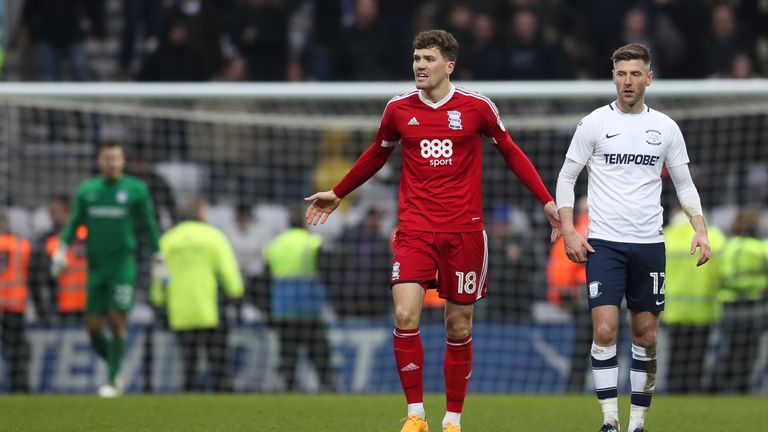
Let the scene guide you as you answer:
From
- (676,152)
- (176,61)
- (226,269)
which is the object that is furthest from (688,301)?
(176,61)

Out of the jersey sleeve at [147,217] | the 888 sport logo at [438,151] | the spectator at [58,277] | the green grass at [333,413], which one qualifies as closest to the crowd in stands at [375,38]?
the spectator at [58,277]

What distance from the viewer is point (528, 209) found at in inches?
624

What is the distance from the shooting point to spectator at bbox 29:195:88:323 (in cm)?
1453

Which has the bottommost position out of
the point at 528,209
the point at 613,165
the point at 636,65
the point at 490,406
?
the point at 490,406

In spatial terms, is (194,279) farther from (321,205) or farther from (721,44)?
(721,44)

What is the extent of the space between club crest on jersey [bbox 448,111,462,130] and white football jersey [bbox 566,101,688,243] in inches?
25.8

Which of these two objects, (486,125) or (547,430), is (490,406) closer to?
(547,430)

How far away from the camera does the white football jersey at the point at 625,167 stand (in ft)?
24.5

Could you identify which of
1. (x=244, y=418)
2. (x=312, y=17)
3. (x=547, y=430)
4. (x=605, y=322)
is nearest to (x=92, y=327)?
(x=244, y=418)

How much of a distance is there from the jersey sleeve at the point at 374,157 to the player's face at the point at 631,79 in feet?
4.20

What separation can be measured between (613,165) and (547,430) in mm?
2074

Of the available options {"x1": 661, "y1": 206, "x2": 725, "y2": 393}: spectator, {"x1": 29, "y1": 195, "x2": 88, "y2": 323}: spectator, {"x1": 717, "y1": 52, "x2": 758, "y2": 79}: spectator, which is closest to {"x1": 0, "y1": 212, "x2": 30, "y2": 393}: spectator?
{"x1": 29, "y1": 195, "x2": 88, "y2": 323}: spectator

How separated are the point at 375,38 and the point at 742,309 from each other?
6.31 meters

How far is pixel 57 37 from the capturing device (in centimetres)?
1800
